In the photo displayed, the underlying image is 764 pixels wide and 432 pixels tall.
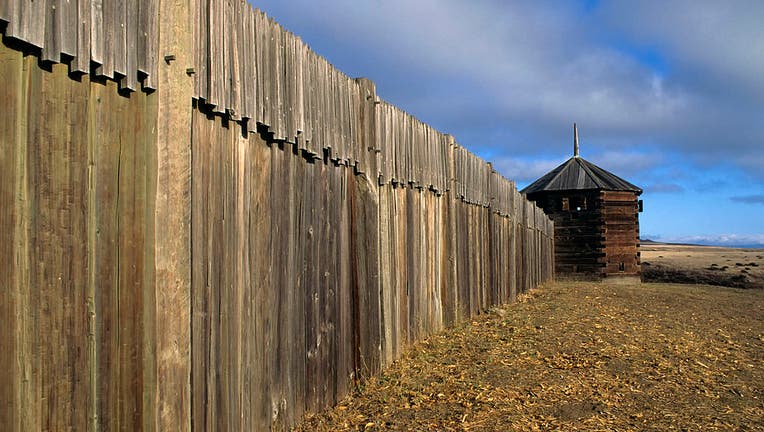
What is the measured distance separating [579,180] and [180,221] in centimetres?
2335

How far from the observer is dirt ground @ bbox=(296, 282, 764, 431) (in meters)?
4.98

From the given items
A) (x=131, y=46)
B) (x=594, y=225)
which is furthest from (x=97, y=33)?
(x=594, y=225)

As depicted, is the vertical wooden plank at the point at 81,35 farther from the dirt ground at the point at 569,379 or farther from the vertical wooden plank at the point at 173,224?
the dirt ground at the point at 569,379

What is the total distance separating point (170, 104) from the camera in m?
3.13

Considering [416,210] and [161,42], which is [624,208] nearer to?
[416,210]

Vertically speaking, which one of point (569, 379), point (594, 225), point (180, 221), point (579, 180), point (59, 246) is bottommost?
point (569, 379)

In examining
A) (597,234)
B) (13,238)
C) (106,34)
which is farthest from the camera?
(597,234)

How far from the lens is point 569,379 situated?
6.32 m

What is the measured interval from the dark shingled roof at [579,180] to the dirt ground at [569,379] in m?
14.0

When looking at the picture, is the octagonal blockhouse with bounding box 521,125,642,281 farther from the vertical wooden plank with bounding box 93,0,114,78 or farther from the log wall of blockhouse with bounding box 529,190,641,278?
the vertical wooden plank with bounding box 93,0,114,78

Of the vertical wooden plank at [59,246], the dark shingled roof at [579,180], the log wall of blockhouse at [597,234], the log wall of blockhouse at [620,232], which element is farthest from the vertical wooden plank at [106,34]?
the dark shingled roof at [579,180]

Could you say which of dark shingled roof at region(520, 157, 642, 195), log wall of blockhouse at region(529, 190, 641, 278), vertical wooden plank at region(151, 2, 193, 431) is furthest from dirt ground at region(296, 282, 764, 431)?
dark shingled roof at region(520, 157, 642, 195)

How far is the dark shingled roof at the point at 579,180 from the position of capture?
24328mm

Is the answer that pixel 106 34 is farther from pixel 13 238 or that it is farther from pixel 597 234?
pixel 597 234
